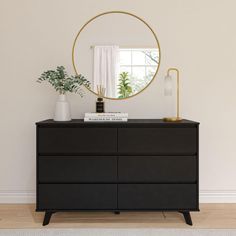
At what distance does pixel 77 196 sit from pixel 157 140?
2.81 feet

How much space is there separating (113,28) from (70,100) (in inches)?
34.1

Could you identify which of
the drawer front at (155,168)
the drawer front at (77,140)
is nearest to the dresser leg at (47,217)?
the drawer front at (77,140)

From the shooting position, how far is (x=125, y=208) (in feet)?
8.44

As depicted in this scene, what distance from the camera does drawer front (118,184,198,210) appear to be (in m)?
2.56

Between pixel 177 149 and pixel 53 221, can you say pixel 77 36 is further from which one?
pixel 53 221

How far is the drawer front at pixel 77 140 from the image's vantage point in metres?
2.54

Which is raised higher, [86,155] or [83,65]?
[83,65]

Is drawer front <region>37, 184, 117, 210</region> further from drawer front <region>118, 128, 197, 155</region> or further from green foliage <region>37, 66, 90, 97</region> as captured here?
green foliage <region>37, 66, 90, 97</region>

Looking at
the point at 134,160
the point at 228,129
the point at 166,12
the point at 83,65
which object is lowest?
the point at 134,160

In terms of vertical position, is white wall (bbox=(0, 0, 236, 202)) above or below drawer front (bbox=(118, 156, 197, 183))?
above

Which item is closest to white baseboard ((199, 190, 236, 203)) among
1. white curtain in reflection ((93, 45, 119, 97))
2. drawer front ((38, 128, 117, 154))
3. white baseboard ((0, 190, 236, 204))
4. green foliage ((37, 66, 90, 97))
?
white baseboard ((0, 190, 236, 204))

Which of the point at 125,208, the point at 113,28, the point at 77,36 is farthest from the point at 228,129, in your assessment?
the point at 77,36

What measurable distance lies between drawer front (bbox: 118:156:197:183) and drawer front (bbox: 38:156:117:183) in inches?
4.1

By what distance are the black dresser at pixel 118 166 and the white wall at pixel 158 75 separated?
0.54m
